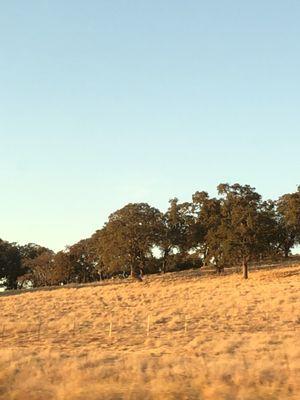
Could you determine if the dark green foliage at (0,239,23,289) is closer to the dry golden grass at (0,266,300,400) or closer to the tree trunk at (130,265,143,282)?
the tree trunk at (130,265,143,282)

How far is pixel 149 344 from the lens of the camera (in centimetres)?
1866

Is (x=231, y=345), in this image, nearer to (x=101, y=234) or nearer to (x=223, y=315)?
(x=223, y=315)

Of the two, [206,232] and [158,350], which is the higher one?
[206,232]

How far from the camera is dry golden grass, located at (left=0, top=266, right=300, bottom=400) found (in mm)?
10781

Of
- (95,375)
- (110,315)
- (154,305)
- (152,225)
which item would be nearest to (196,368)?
Answer: (95,375)

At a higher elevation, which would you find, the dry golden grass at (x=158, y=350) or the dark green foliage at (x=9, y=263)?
the dark green foliage at (x=9, y=263)

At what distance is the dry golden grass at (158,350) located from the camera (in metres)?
10.8

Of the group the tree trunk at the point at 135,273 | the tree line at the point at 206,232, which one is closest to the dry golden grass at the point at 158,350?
the tree line at the point at 206,232

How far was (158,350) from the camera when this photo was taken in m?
16.8

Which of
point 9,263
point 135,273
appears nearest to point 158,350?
point 135,273

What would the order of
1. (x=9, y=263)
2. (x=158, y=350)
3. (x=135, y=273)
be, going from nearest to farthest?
1. (x=158, y=350)
2. (x=135, y=273)
3. (x=9, y=263)

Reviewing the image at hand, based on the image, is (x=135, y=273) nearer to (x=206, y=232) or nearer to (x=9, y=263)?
(x=206, y=232)

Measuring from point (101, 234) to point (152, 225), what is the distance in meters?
7.45

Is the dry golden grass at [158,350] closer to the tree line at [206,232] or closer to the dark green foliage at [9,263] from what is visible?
the tree line at [206,232]
